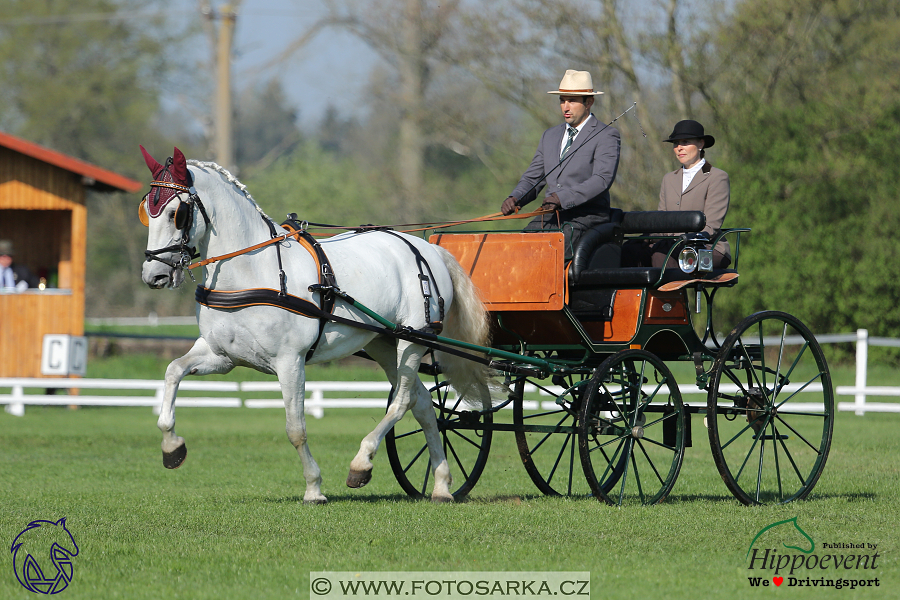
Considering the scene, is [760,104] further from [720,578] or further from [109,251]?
[109,251]

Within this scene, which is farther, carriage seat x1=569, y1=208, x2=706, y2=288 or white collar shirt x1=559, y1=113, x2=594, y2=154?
white collar shirt x1=559, y1=113, x2=594, y2=154

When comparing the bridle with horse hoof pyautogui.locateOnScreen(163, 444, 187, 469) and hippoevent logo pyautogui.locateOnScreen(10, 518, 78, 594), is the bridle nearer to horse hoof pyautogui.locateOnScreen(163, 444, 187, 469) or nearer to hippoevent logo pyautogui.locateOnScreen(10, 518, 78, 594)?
horse hoof pyautogui.locateOnScreen(163, 444, 187, 469)

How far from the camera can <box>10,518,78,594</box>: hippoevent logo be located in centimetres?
493

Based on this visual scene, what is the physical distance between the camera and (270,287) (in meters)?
6.58

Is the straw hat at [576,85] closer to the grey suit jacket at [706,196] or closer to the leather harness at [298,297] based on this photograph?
the grey suit jacket at [706,196]

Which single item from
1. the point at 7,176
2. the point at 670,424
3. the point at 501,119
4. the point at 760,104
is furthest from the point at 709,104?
the point at 670,424

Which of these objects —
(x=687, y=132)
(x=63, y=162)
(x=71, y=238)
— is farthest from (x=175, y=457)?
(x=71, y=238)

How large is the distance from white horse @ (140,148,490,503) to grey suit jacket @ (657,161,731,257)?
180 centimetres

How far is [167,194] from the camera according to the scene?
20.7ft

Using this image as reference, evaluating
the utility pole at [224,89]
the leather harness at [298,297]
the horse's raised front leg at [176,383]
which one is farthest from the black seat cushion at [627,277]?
the utility pole at [224,89]

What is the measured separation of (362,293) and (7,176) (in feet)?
39.9

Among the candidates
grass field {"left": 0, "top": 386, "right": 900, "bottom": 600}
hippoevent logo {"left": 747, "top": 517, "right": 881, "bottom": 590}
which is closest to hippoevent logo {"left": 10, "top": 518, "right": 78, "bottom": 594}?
grass field {"left": 0, "top": 386, "right": 900, "bottom": 600}

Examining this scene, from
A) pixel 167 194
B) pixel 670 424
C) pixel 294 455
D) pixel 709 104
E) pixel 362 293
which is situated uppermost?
pixel 709 104

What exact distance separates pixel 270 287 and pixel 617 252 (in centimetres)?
245
